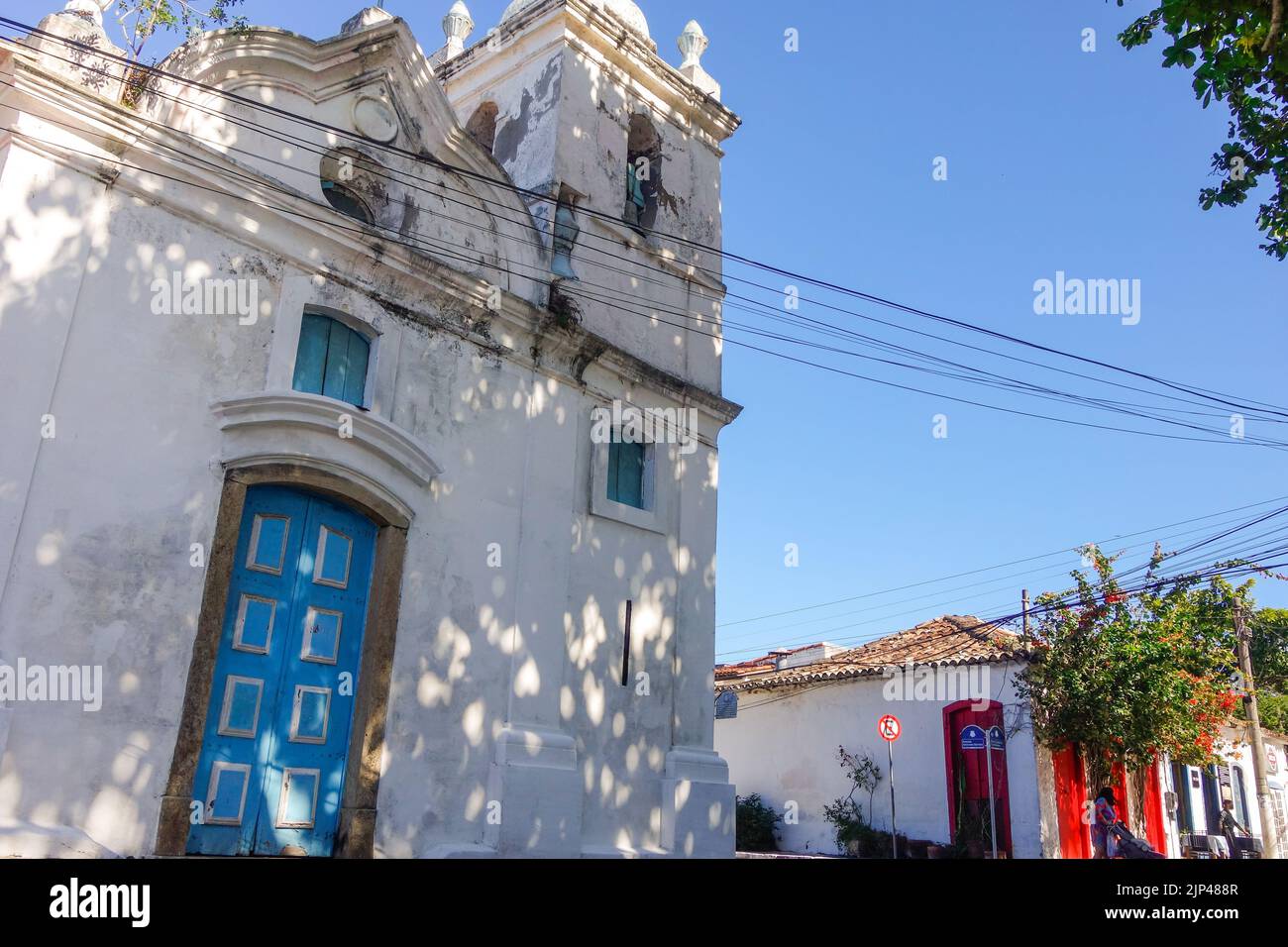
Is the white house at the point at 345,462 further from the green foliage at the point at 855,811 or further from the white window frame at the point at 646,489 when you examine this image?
the green foliage at the point at 855,811

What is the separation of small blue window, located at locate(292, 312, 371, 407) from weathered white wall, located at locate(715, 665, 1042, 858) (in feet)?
49.1

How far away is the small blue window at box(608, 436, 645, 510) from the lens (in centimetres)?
1112

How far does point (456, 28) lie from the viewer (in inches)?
575

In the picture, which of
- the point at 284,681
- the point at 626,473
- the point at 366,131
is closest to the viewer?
the point at 284,681

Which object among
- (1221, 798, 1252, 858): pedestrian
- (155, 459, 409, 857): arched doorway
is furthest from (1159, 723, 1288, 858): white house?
(155, 459, 409, 857): arched doorway

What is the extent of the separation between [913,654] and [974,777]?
342cm

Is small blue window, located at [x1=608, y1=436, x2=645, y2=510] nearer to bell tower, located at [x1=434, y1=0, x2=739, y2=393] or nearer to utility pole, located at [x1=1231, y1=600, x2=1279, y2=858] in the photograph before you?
bell tower, located at [x1=434, y1=0, x2=739, y2=393]

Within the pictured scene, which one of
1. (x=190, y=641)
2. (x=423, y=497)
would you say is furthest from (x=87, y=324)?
(x=423, y=497)

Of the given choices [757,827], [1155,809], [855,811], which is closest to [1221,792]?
[1155,809]

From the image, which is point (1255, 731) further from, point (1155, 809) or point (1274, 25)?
point (1274, 25)

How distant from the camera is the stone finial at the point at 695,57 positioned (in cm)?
1385

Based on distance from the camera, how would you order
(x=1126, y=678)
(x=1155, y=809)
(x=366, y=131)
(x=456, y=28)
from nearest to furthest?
(x=366, y=131), (x=456, y=28), (x=1126, y=678), (x=1155, y=809)

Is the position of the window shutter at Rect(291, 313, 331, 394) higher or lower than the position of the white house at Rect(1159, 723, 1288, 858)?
higher

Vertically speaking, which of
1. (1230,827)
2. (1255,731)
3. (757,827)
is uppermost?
(1255,731)
